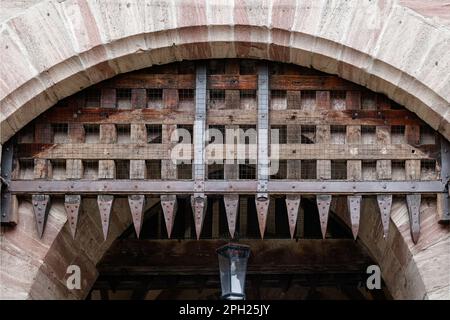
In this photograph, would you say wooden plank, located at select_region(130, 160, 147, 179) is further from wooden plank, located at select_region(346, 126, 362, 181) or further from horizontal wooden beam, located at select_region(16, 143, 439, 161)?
wooden plank, located at select_region(346, 126, 362, 181)

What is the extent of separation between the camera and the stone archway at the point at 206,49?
6023mm

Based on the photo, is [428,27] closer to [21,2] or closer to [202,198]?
[202,198]

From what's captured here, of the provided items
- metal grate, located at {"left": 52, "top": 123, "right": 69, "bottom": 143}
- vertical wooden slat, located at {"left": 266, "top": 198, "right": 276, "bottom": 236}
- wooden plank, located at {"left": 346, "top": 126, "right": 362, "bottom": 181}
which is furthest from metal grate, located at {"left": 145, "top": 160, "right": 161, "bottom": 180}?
vertical wooden slat, located at {"left": 266, "top": 198, "right": 276, "bottom": 236}

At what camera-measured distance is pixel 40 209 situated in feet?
20.1

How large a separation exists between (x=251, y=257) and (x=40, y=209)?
2.23 metres

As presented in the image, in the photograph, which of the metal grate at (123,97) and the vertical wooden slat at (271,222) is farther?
the vertical wooden slat at (271,222)

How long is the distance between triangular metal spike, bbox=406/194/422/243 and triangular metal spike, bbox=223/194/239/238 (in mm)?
905

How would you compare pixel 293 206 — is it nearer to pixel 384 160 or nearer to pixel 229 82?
pixel 384 160

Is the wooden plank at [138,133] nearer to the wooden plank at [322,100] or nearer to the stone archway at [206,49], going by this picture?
the stone archway at [206,49]

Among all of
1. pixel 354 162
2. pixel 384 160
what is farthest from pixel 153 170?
pixel 384 160

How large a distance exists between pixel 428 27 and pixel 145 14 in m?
1.48

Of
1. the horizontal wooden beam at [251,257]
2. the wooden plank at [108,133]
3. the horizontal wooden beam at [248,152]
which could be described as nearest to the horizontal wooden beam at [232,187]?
the horizontal wooden beam at [248,152]

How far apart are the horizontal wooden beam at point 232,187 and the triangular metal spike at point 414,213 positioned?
0.03 meters

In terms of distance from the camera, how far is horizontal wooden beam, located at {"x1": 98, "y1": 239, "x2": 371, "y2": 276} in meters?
7.98
